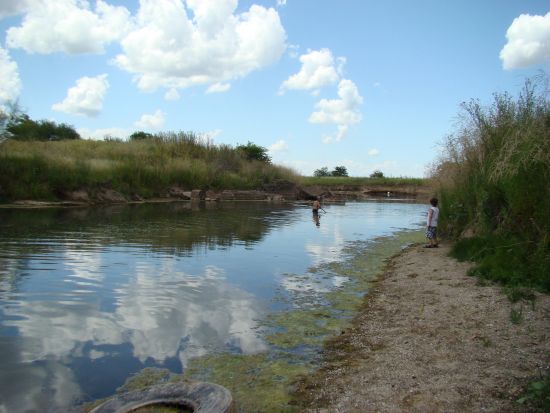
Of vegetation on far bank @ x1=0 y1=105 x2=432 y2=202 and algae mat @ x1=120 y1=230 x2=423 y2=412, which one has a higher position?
vegetation on far bank @ x1=0 y1=105 x2=432 y2=202

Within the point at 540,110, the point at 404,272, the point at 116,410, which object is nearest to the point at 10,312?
the point at 116,410

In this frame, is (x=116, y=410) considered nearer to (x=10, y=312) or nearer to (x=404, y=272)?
(x=10, y=312)

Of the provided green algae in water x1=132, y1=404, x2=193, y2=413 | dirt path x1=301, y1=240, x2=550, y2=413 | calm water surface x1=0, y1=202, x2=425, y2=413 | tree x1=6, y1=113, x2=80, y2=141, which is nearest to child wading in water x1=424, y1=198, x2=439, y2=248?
calm water surface x1=0, y1=202, x2=425, y2=413

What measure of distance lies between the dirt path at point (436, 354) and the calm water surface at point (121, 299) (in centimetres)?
174

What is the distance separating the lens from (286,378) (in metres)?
6.22

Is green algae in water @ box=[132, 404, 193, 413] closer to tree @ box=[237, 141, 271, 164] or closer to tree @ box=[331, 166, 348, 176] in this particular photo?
tree @ box=[237, 141, 271, 164]

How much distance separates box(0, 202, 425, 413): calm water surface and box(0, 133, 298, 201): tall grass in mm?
12135

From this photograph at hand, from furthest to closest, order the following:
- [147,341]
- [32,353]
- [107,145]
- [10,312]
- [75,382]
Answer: [107,145]
[10,312]
[147,341]
[32,353]
[75,382]

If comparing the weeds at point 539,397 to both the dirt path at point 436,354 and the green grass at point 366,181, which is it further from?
the green grass at point 366,181

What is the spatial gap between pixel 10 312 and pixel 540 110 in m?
12.5

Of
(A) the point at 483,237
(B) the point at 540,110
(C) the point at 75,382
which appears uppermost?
(B) the point at 540,110

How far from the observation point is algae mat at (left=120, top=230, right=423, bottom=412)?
5.86 m

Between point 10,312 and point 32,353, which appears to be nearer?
point 32,353

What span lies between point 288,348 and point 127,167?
3539cm
